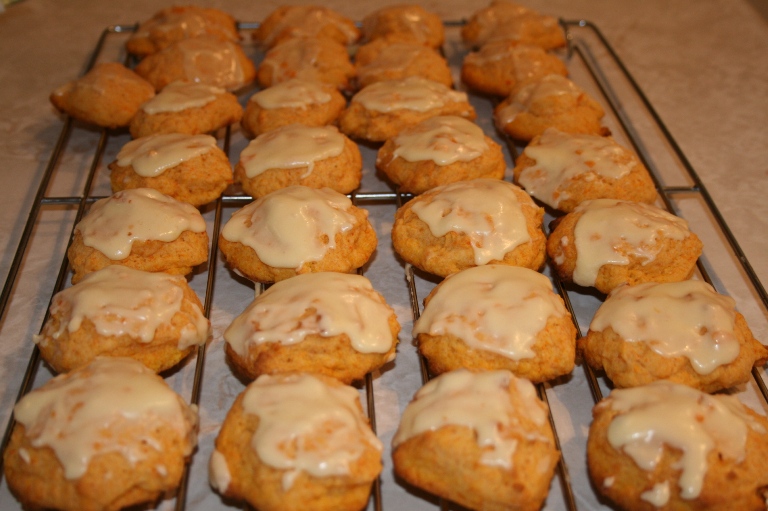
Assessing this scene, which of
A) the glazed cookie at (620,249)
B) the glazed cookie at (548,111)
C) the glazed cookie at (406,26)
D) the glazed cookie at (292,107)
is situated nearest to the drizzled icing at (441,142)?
the glazed cookie at (548,111)

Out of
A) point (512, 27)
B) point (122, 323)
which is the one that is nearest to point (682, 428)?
point (122, 323)

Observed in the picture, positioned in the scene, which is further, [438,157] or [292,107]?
[292,107]

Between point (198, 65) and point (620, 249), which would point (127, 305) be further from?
point (198, 65)

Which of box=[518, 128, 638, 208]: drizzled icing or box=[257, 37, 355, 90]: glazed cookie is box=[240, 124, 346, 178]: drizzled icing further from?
box=[518, 128, 638, 208]: drizzled icing

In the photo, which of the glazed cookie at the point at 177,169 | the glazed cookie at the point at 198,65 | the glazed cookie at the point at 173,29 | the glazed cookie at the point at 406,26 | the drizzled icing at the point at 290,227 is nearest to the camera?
the drizzled icing at the point at 290,227

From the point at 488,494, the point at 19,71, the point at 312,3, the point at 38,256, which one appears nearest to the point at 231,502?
the point at 488,494

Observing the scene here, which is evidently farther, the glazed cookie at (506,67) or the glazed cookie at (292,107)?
the glazed cookie at (506,67)

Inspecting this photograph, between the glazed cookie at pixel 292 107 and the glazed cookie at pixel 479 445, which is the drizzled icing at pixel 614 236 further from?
the glazed cookie at pixel 292 107
